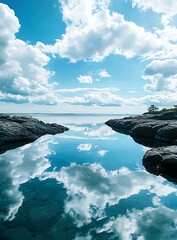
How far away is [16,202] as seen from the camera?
1031 centimetres

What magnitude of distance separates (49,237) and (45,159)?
13.1 meters

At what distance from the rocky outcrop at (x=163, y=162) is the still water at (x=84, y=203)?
104 cm

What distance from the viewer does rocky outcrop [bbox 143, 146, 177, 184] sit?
52.3 ft

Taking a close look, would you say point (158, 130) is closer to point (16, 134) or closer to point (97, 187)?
point (16, 134)

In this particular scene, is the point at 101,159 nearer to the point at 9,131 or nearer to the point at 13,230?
the point at 13,230

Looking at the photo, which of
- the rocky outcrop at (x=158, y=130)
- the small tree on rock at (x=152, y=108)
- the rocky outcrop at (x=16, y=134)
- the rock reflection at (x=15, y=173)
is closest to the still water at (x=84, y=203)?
the rock reflection at (x=15, y=173)

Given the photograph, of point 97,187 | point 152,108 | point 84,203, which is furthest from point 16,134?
point 152,108

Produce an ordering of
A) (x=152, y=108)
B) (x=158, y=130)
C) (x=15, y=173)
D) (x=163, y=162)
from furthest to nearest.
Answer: (x=152, y=108) < (x=158, y=130) < (x=163, y=162) < (x=15, y=173)

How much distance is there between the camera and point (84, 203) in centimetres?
1045

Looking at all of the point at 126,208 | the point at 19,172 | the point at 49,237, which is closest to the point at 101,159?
the point at 19,172

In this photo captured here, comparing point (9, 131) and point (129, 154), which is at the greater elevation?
point (9, 131)

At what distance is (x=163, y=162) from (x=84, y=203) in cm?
943

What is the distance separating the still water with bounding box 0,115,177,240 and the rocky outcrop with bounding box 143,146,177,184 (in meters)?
1.04

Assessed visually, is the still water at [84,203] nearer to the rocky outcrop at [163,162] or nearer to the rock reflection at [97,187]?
the rock reflection at [97,187]
